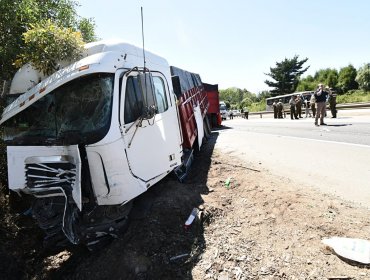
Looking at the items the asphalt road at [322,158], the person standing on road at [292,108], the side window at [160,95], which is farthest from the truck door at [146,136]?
the person standing on road at [292,108]

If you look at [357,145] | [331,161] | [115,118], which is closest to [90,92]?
[115,118]

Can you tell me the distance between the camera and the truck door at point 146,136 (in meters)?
4.35

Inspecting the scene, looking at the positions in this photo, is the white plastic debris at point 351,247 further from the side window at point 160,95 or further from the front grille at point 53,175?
the side window at point 160,95

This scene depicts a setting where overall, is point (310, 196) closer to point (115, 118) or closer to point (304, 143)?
point (115, 118)

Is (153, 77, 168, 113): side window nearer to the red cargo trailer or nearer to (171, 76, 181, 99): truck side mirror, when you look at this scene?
(171, 76, 181, 99): truck side mirror

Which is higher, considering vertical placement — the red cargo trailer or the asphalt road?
the red cargo trailer

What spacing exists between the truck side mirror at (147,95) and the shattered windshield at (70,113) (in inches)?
16.3

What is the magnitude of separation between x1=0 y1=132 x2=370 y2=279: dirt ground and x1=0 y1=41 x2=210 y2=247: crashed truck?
42 centimetres

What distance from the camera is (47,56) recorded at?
4.73 meters

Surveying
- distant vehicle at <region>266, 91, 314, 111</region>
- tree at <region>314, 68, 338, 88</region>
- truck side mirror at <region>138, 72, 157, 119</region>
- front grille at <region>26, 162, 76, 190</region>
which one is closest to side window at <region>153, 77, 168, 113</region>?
truck side mirror at <region>138, 72, 157, 119</region>

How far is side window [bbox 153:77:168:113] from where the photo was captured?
18.4 feet

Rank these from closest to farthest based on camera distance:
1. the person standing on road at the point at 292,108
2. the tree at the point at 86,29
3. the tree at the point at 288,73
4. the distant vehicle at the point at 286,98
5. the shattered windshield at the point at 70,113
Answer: the shattered windshield at the point at 70,113 < the tree at the point at 86,29 < the person standing on road at the point at 292,108 < the distant vehicle at the point at 286,98 < the tree at the point at 288,73

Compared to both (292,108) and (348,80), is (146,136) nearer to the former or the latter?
(292,108)

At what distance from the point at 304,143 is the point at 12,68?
8467 millimetres
